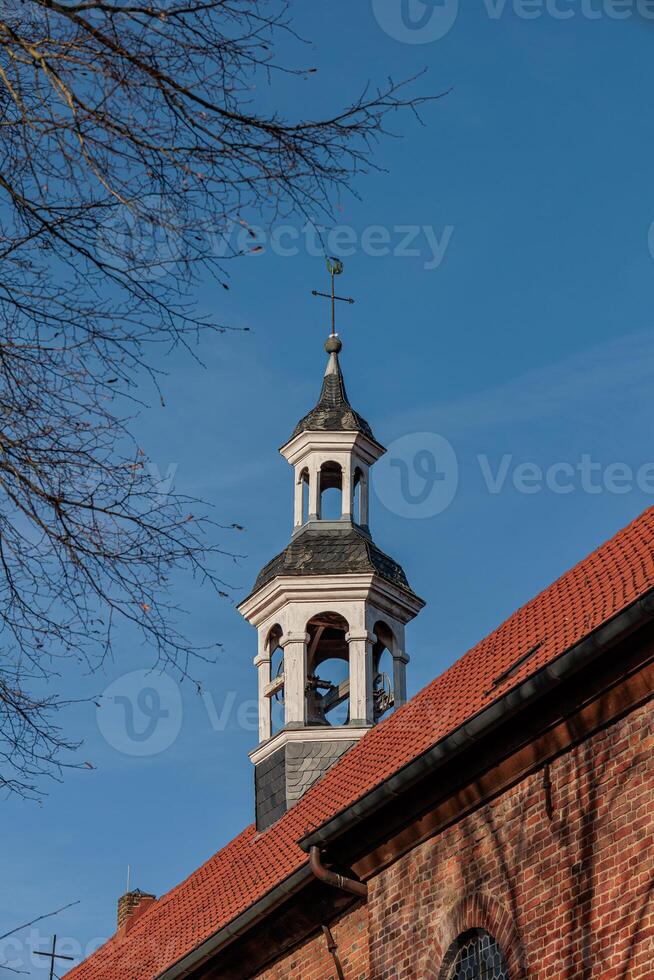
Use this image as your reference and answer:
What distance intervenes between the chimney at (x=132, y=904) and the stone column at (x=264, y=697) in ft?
18.1

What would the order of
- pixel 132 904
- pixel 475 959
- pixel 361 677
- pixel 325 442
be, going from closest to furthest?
pixel 475 959 → pixel 361 677 → pixel 325 442 → pixel 132 904

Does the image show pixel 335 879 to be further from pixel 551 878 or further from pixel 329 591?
pixel 329 591

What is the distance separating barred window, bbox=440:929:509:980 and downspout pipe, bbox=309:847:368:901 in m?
1.50

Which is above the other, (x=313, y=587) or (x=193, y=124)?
(x=313, y=587)

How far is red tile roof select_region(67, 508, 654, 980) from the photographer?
46.8 feet

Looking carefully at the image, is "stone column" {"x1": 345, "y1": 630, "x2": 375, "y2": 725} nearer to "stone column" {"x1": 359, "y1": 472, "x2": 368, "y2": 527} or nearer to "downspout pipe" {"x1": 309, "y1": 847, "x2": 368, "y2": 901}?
"stone column" {"x1": 359, "y1": 472, "x2": 368, "y2": 527}

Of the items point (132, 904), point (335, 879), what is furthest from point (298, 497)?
point (335, 879)

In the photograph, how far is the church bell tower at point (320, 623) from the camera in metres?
22.7

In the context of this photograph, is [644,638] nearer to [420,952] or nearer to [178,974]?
[420,952]

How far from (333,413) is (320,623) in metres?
3.62

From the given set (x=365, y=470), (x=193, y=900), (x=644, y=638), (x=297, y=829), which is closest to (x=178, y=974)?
(x=297, y=829)

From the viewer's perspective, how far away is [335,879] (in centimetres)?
1425

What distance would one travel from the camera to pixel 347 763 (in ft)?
62.4

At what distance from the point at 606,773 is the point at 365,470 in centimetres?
1466
